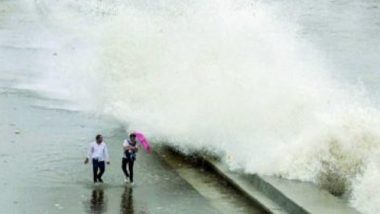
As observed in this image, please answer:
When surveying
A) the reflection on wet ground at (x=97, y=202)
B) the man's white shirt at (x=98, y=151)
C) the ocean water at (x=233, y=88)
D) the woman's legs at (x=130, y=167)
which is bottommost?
the reflection on wet ground at (x=97, y=202)

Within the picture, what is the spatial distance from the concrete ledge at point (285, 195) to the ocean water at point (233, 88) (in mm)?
349

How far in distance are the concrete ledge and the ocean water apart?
0.35m

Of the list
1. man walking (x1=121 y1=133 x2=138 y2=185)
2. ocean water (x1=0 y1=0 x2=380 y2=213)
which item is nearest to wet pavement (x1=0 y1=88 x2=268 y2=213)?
man walking (x1=121 y1=133 x2=138 y2=185)

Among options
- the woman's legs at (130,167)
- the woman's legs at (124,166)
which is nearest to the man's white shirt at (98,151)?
the woman's legs at (124,166)

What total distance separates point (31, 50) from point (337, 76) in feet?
42.9

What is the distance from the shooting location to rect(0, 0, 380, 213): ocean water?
1622 centimetres

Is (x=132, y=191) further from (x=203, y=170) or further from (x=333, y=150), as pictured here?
(x=333, y=150)

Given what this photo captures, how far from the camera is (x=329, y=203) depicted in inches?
528

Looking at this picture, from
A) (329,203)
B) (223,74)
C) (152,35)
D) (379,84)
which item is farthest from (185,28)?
(329,203)

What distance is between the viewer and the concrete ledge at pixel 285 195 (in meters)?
13.2

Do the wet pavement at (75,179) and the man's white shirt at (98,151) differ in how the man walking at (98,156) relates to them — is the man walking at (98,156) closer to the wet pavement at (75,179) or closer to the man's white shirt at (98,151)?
the man's white shirt at (98,151)

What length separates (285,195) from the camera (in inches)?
546

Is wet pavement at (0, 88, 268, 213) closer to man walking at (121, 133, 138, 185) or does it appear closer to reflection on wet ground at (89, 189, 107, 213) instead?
reflection on wet ground at (89, 189, 107, 213)

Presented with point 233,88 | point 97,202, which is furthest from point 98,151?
point 233,88
